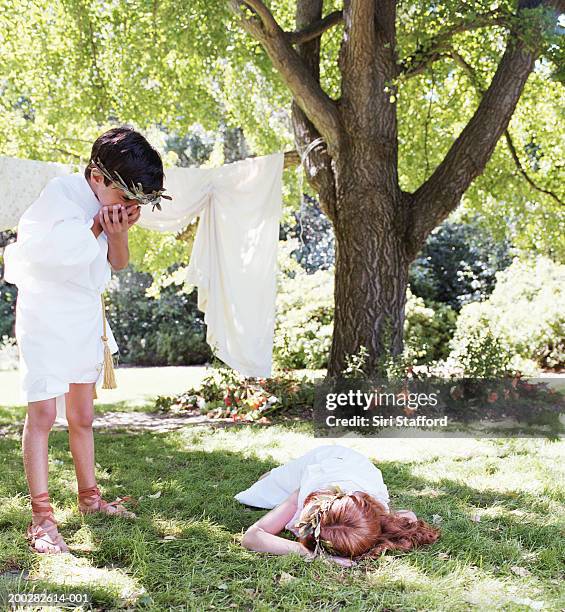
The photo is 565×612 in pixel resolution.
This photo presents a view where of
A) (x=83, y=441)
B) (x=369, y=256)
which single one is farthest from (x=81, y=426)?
(x=369, y=256)

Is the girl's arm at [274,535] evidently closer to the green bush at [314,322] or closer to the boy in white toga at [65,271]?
the boy in white toga at [65,271]

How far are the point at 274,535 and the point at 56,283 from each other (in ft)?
3.95

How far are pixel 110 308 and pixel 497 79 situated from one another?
357 inches

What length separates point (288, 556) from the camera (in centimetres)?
234

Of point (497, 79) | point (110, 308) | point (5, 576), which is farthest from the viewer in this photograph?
point (110, 308)

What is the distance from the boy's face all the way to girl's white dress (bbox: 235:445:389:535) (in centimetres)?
123

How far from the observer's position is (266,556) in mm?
2398

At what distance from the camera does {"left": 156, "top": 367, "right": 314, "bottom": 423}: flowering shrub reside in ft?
18.6

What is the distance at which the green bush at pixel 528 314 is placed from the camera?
8.33m

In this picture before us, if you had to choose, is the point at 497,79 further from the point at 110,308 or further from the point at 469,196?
the point at 110,308

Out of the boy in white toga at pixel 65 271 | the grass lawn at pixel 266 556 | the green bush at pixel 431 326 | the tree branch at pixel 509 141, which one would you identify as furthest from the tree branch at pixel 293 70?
the green bush at pixel 431 326

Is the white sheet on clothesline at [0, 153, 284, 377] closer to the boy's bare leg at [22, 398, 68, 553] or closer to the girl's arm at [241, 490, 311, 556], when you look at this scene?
the girl's arm at [241, 490, 311, 556]

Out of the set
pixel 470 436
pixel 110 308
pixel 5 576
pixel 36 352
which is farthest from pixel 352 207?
pixel 110 308

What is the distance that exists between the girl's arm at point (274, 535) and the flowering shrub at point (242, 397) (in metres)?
2.79
